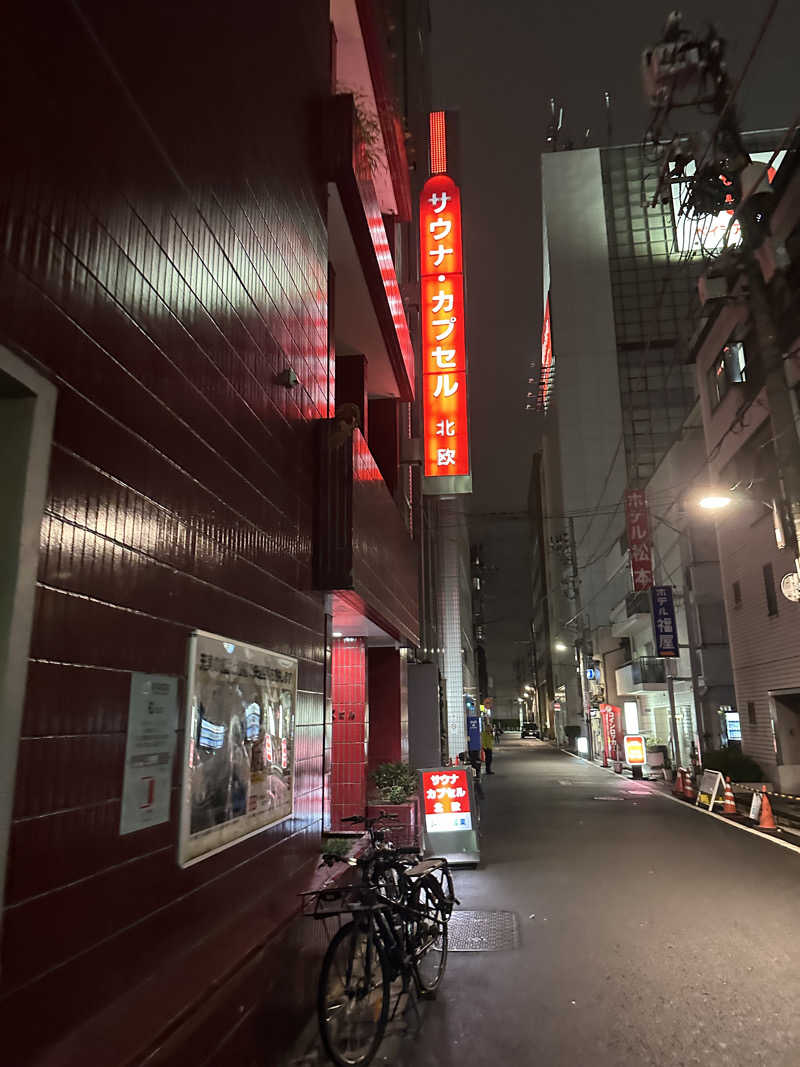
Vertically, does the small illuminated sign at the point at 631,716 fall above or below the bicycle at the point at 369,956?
above

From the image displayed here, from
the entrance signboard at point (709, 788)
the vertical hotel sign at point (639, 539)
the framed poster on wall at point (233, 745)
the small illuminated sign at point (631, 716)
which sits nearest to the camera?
the framed poster on wall at point (233, 745)

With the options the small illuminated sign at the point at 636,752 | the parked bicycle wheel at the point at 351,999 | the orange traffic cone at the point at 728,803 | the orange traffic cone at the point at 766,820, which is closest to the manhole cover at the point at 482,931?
the parked bicycle wheel at the point at 351,999

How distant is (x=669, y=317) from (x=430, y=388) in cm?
5951

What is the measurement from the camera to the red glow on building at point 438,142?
58.9 ft

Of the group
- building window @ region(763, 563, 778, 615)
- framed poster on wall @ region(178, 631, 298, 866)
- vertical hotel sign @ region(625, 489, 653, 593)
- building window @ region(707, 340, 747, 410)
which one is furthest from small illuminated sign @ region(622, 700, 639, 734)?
framed poster on wall @ region(178, 631, 298, 866)

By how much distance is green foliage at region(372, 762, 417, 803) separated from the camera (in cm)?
1227

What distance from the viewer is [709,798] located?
710 inches

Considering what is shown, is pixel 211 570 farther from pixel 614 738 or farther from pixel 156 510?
pixel 614 738

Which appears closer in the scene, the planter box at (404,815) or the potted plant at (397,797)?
the planter box at (404,815)

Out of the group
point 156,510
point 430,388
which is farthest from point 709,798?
point 156,510

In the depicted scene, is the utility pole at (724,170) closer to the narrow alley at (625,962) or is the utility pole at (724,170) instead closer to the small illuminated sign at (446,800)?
the narrow alley at (625,962)

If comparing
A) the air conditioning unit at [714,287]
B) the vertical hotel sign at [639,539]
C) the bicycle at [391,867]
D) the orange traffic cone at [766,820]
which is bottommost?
→ the orange traffic cone at [766,820]

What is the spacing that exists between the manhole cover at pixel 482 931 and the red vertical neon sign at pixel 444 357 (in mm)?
9174

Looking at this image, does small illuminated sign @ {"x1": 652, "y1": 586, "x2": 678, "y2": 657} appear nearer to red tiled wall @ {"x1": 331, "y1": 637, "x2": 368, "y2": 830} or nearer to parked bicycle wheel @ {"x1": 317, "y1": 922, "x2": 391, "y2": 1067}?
red tiled wall @ {"x1": 331, "y1": 637, "x2": 368, "y2": 830}
